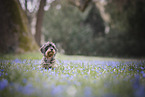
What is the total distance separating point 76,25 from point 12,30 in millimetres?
20102

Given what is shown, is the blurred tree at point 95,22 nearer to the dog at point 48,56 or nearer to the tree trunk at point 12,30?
the tree trunk at point 12,30

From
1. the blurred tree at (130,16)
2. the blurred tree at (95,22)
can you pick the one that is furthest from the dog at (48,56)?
the blurred tree at (95,22)

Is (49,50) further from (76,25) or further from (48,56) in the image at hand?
(76,25)

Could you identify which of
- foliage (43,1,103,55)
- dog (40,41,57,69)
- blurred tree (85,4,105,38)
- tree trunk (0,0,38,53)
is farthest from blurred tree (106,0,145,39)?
dog (40,41,57,69)

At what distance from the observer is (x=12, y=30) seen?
10.7 m

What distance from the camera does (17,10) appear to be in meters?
11.3

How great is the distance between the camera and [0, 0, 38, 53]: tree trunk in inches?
408

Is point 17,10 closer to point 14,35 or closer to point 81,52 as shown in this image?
point 14,35

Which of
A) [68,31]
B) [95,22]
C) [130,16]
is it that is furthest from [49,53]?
[95,22]

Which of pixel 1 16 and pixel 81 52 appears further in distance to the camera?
pixel 81 52

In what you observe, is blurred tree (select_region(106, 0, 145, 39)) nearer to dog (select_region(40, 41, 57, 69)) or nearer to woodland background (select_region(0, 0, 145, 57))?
woodland background (select_region(0, 0, 145, 57))

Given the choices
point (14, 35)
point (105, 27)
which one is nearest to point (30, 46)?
point (14, 35)

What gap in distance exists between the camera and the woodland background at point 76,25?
35.2 ft

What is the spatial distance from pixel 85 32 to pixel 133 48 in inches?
448
